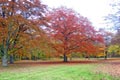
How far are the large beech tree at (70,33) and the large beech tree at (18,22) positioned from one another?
1201 cm

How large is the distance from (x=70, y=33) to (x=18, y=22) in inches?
648

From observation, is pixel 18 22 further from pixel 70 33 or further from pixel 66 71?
pixel 70 33

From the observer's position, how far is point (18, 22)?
26.4 metres

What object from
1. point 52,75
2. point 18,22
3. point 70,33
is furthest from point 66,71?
point 70,33

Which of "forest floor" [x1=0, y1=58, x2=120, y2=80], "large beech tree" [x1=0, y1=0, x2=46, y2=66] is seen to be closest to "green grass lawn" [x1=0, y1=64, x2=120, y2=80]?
"forest floor" [x1=0, y1=58, x2=120, y2=80]

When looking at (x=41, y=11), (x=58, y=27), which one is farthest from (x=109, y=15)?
(x=58, y=27)

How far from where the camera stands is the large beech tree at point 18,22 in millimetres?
25750

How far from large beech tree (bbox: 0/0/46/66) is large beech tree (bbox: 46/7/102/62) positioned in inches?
473

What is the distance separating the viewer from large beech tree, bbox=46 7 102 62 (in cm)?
4088

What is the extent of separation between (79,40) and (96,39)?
320 centimetres

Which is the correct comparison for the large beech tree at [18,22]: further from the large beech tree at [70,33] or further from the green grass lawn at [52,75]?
the large beech tree at [70,33]

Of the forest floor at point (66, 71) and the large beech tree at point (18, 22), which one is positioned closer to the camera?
the forest floor at point (66, 71)

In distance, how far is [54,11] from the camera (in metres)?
42.1

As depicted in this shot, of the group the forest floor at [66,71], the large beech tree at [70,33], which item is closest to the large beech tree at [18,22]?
the forest floor at [66,71]
